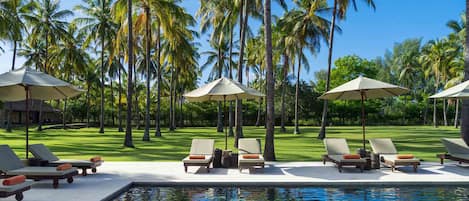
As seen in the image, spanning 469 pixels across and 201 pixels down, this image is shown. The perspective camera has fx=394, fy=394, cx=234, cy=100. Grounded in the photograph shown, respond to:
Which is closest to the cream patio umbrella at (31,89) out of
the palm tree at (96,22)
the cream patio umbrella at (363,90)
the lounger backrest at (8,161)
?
the lounger backrest at (8,161)

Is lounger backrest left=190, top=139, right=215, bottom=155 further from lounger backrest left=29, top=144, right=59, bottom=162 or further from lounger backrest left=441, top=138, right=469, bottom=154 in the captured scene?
lounger backrest left=441, top=138, right=469, bottom=154

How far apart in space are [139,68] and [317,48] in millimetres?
22771

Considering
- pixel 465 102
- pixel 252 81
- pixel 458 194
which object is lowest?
pixel 458 194

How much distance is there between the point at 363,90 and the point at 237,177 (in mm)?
4380

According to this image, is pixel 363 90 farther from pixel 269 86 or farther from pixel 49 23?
pixel 49 23

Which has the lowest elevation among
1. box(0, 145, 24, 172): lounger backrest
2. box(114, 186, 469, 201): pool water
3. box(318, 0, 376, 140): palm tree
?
box(114, 186, 469, 201): pool water

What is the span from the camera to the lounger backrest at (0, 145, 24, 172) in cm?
740

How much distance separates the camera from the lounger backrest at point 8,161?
7.40 m

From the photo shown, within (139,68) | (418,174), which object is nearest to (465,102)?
(418,174)

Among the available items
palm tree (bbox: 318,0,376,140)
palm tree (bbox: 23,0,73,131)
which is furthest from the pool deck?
palm tree (bbox: 23,0,73,131)

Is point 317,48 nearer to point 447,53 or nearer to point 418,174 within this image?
point 447,53

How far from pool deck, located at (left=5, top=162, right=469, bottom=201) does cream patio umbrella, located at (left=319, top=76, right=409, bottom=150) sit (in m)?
1.79

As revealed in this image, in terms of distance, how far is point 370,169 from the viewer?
30.2 ft

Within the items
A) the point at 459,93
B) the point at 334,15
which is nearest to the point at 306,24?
the point at 334,15
